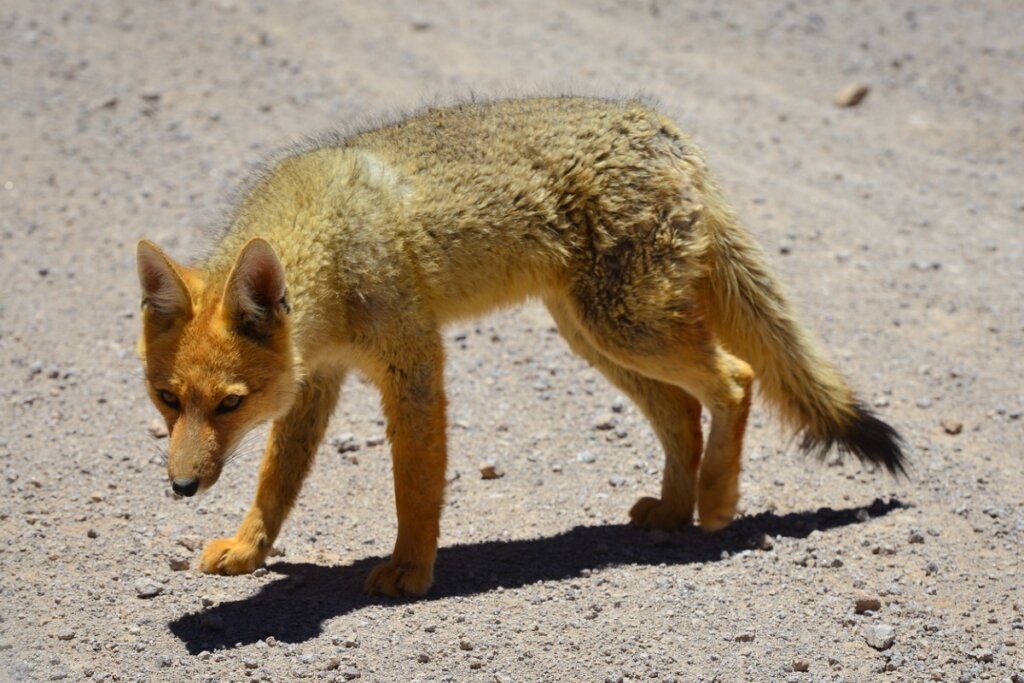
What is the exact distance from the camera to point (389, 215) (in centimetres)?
651

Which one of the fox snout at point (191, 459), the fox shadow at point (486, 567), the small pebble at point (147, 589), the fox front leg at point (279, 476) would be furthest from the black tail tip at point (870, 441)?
the small pebble at point (147, 589)

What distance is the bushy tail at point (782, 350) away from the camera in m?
7.12

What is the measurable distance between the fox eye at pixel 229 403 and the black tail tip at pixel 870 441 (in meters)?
3.41

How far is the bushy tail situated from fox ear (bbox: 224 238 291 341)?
8.44 feet

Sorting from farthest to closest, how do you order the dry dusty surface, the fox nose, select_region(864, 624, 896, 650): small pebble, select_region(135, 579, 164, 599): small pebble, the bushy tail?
the bushy tail < select_region(135, 579, 164, 599): small pebble < the dry dusty surface < select_region(864, 624, 896, 650): small pebble < the fox nose

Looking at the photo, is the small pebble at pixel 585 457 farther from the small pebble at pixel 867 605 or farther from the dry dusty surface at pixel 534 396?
the small pebble at pixel 867 605

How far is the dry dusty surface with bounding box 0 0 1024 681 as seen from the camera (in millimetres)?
5918

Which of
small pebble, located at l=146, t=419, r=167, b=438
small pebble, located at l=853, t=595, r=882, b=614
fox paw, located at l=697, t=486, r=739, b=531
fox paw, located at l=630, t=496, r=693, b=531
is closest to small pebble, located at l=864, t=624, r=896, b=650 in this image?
small pebble, located at l=853, t=595, r=882, b=614

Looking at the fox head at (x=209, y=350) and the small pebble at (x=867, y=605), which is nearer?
the fox head at (x=209, y=350)

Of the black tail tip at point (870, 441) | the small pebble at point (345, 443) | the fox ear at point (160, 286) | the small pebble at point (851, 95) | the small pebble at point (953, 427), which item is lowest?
the small pebble at point (345, 443)

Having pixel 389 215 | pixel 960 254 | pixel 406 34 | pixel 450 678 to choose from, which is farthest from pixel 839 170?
→ pixel 450 678

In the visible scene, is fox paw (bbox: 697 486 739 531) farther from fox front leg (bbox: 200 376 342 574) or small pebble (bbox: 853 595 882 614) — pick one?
fox front leg (bbox: 200 376 342 574)

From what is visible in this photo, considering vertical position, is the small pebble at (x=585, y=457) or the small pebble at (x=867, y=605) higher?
the small pebble at (x=867, y=605)

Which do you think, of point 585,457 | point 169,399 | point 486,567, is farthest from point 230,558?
point 585,457
